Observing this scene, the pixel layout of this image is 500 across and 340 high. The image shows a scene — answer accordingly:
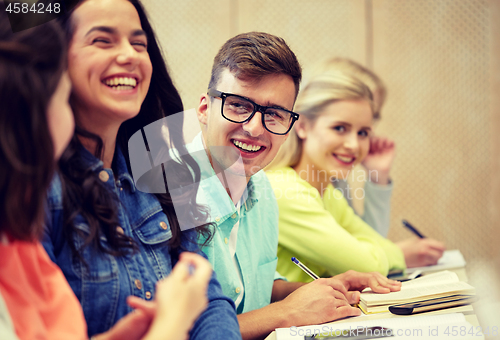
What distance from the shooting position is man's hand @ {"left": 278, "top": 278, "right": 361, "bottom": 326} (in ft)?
2.81

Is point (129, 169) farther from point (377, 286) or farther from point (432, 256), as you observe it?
point (432, 256)

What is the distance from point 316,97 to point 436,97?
1.36 m

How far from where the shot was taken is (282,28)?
7.04ft

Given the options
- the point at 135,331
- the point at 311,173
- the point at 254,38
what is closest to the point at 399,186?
the point at 311,173

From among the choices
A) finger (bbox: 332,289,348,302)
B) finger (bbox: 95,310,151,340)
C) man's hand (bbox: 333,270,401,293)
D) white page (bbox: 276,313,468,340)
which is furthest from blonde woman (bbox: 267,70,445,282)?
finger (bbox: 95,310,151,340)

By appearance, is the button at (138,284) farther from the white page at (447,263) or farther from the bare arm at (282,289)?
the white page at (447,263)

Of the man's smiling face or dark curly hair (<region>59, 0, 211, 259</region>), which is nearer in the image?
dark curly hair (<region>59, 0, 211, 259</region>)

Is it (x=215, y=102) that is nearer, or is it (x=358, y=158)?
(x=215, y=102)

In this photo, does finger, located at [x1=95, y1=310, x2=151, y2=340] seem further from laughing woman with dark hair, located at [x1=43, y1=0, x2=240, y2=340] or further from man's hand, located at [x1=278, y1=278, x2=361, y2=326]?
man's hand, located at [x1=278, y1=278, x2=361, y2=326]

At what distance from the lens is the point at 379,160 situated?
A: 1.71 meters

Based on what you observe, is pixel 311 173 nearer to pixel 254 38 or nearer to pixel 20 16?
pixel 254 38

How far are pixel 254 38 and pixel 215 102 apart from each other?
17 centimetres

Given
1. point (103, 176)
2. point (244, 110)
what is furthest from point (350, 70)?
point (103, 176)

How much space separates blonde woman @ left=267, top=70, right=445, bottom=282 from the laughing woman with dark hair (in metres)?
0.46
